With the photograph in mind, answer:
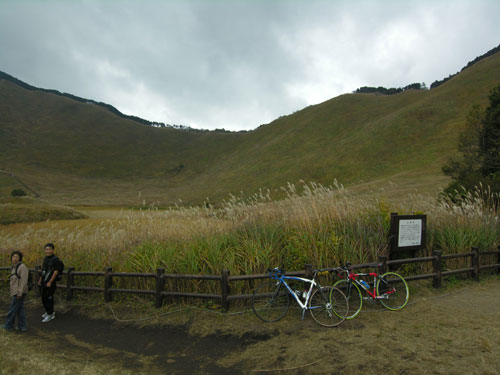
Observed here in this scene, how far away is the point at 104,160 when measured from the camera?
111m

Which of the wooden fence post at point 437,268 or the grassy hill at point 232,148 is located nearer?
the wooden fence post at point 437,268

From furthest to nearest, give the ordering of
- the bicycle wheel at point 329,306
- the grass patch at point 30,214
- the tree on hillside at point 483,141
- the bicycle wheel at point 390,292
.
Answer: the grass patch at point 30,214, the tree on hillside at point 483,141, the bicycle wheel at point 390,292, the bicycle wheel at point 329,306

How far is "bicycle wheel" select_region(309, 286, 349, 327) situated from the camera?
5.28 metres

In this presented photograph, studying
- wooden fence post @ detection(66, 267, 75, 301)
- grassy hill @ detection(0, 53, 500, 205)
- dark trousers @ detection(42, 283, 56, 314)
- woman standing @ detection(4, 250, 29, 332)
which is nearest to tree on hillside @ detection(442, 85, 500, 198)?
grassy hill @ detection(0, 53, 500, 205)

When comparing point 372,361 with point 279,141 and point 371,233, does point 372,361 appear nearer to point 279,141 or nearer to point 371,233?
point 371,233

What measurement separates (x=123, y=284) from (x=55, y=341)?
6.16 ft

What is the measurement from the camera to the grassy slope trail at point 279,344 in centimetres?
411

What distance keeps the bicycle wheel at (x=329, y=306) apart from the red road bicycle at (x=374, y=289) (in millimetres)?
149

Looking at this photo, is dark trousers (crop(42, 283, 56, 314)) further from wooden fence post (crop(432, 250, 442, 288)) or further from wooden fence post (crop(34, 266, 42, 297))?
wooden fence post (crop(432, 250, 442, 288))

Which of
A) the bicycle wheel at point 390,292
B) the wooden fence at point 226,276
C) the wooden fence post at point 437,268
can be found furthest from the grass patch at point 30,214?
the wooden fence post at point 437,268

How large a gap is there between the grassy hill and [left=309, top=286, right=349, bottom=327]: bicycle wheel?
6.23 metres

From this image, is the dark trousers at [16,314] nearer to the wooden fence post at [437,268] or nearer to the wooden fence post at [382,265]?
the wooden fence post at [382,265]

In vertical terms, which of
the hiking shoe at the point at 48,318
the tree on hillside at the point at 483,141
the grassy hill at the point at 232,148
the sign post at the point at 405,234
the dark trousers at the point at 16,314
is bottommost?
the hiking shoe at the point at 48,318

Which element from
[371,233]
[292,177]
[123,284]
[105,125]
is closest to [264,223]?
[371,233]
